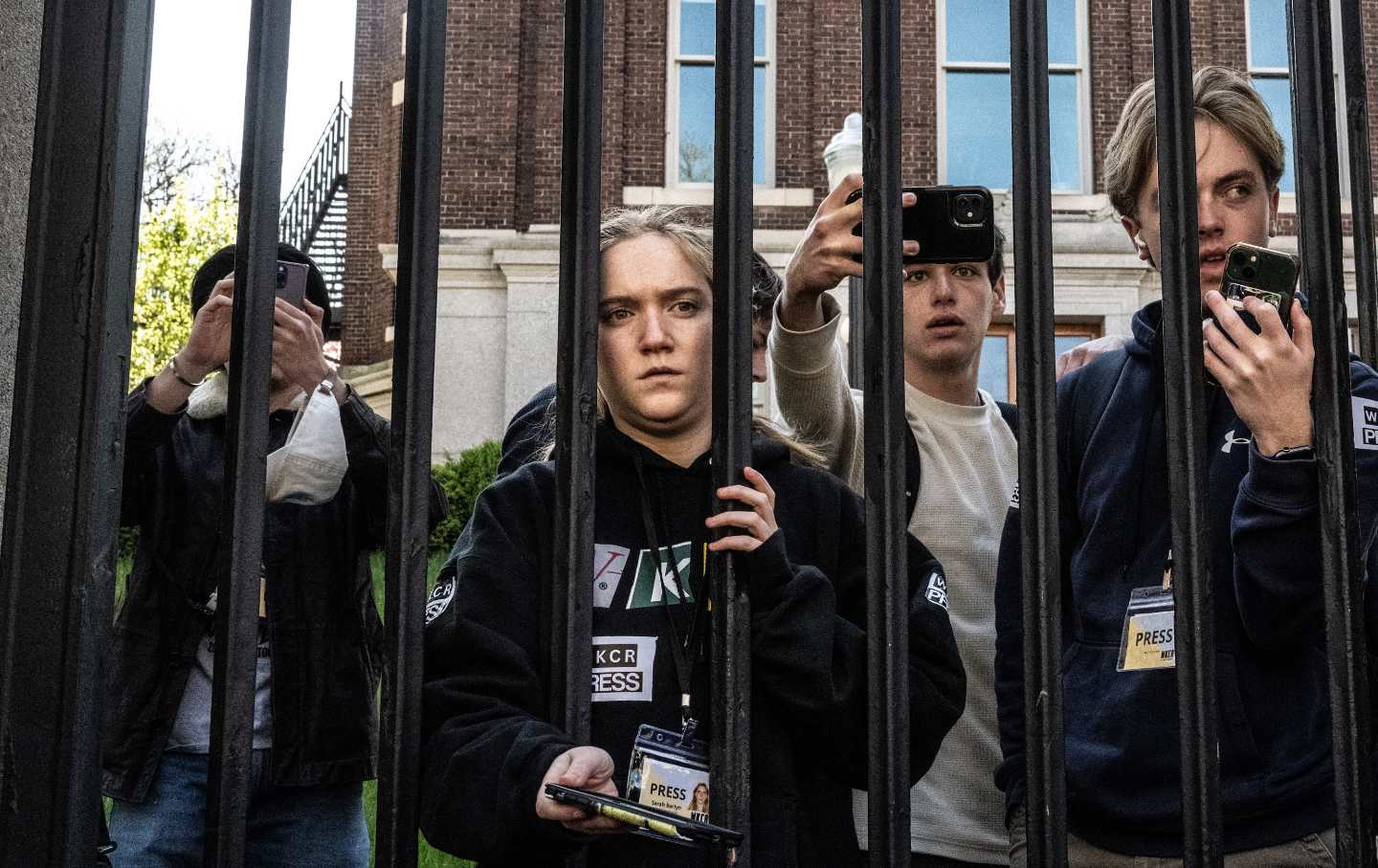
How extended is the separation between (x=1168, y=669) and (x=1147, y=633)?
69 millimetres

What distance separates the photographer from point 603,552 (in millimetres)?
2104

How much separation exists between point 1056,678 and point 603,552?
0.81 meters

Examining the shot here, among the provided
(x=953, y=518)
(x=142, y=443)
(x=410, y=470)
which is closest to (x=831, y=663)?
(x=410, y=470)

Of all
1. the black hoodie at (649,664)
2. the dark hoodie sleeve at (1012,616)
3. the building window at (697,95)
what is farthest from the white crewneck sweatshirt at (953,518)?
the building window at (697,95)

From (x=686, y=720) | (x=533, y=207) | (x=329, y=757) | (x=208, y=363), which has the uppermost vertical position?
(x=533, y=207)

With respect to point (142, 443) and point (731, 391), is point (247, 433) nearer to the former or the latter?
point (731, 391)

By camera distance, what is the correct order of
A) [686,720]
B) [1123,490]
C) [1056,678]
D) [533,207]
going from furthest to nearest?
[533,207]
[1123,490]
[686,720]
[1056,678]

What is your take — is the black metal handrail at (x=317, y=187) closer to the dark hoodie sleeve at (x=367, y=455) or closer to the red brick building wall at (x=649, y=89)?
the red brick building wall at (x=649, y=89)

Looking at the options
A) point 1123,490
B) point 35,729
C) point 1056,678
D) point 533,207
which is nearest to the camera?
point 35,729

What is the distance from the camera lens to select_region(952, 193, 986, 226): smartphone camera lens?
2307mm

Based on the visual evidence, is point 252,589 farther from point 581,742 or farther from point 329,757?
point 329,757

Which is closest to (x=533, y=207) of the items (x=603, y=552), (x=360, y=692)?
(x=360, y=692)

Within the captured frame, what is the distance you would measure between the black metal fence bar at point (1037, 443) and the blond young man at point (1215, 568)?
0.35 metres

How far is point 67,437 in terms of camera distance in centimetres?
137
